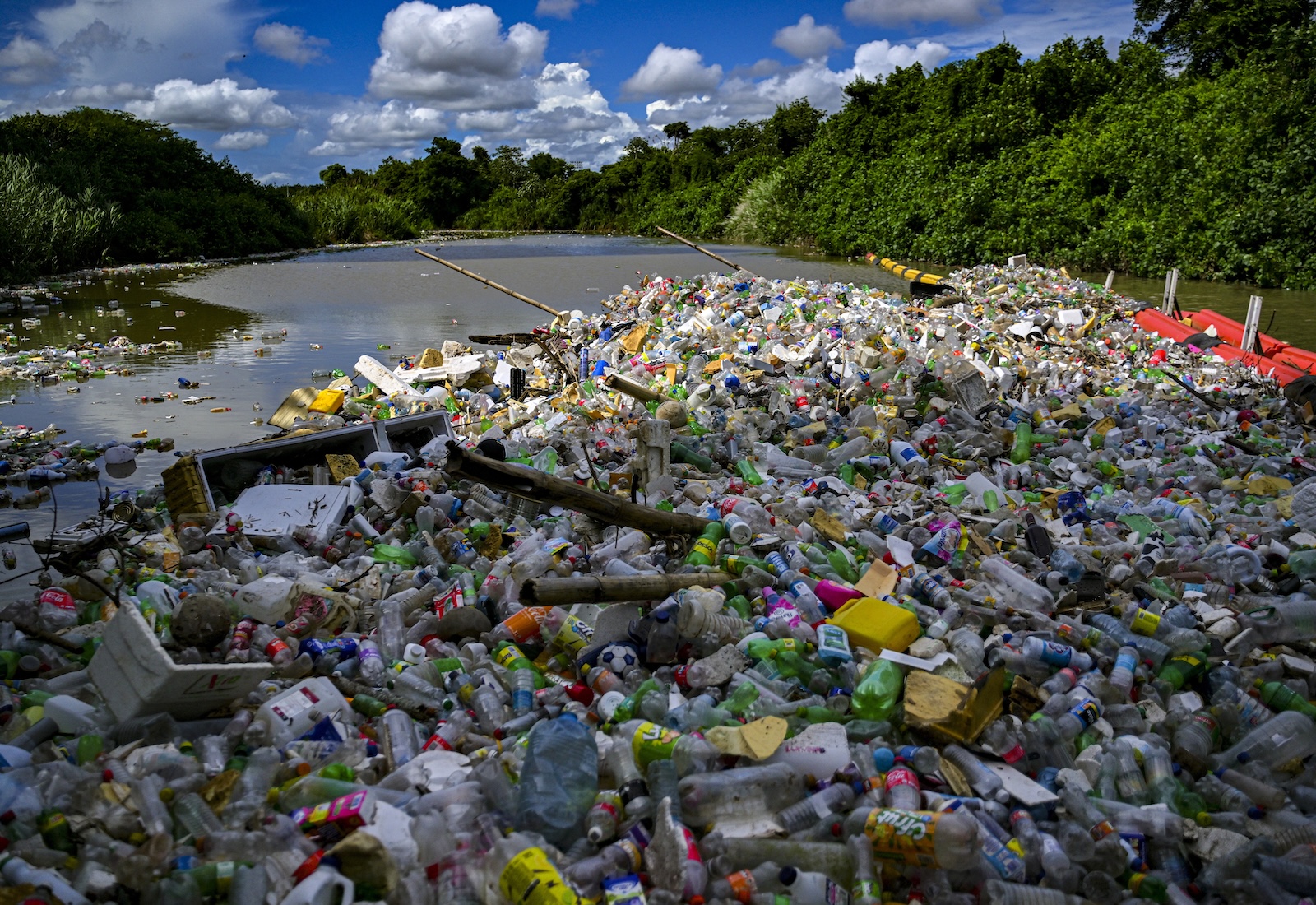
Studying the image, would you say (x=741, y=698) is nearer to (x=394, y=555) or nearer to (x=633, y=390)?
(x=394, y=555)

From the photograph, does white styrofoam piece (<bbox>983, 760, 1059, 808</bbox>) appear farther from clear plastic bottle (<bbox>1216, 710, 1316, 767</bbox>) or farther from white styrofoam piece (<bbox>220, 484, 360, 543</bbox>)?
white styrofoam piece (<bbox>220, 484, 360, 543</bbox>)

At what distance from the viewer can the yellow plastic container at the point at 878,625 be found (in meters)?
2.58

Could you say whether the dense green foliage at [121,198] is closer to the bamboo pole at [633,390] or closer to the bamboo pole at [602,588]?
the bamboo pole at [633,390]

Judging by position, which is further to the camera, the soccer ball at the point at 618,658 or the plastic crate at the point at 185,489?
the plastic crate at the point at 185,489

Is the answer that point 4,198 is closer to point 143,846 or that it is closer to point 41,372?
point 41,372

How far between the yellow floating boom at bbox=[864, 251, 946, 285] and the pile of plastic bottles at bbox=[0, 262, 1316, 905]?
26.9ft

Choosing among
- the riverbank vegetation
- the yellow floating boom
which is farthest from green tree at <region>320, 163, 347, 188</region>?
the yellow floating boom

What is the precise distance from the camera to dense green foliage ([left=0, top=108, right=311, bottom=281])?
17391 mm

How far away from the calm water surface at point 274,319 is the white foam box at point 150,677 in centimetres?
157

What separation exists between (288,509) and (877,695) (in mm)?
2720

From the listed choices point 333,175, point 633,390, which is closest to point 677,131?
point 333,175

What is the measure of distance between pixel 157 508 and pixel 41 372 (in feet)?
17.7

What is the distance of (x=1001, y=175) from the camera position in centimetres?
2016

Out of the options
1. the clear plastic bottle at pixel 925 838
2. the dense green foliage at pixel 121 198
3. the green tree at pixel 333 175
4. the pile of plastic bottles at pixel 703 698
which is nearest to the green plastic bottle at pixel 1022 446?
the pile of plastic bottles at pixel 703 698
